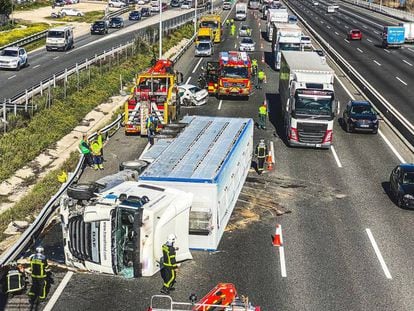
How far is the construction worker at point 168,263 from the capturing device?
1748cm

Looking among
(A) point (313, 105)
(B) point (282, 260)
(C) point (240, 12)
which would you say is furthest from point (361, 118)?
(C) point (240, 12)

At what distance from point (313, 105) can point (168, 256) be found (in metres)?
17.8

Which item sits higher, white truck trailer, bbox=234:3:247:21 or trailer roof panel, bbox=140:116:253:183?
white truck trailer, bbox=234:3:247:21

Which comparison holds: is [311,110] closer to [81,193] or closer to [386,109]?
[386,109]

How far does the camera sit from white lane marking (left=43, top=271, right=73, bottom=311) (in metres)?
17.3

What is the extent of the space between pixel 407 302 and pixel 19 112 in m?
25.7

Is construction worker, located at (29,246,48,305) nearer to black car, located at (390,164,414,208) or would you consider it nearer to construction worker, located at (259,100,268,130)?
black car, located at (390,164,414,208)

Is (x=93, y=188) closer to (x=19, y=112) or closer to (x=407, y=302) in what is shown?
(x=407, y=302)

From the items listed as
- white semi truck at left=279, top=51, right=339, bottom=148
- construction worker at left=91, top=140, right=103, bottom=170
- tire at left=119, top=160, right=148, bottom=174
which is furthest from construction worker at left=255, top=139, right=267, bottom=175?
construction worker at left=91, top=140, right=103, bottom=170

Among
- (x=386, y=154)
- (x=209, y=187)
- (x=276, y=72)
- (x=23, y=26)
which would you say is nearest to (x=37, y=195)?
(x=209, y=187)

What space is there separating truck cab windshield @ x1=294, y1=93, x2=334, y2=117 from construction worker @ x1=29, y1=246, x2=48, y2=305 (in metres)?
18.8

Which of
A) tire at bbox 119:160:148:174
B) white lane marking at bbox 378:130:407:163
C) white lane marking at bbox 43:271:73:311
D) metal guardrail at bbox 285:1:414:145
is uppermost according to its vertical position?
tire at bbox 119:160:148:174

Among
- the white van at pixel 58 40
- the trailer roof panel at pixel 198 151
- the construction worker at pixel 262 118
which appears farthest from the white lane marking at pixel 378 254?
the white van at pixel 58 40

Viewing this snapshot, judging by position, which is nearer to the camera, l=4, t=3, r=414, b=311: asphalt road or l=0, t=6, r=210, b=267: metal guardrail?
l=4, t=3, r=414, b=311: asphalt road
